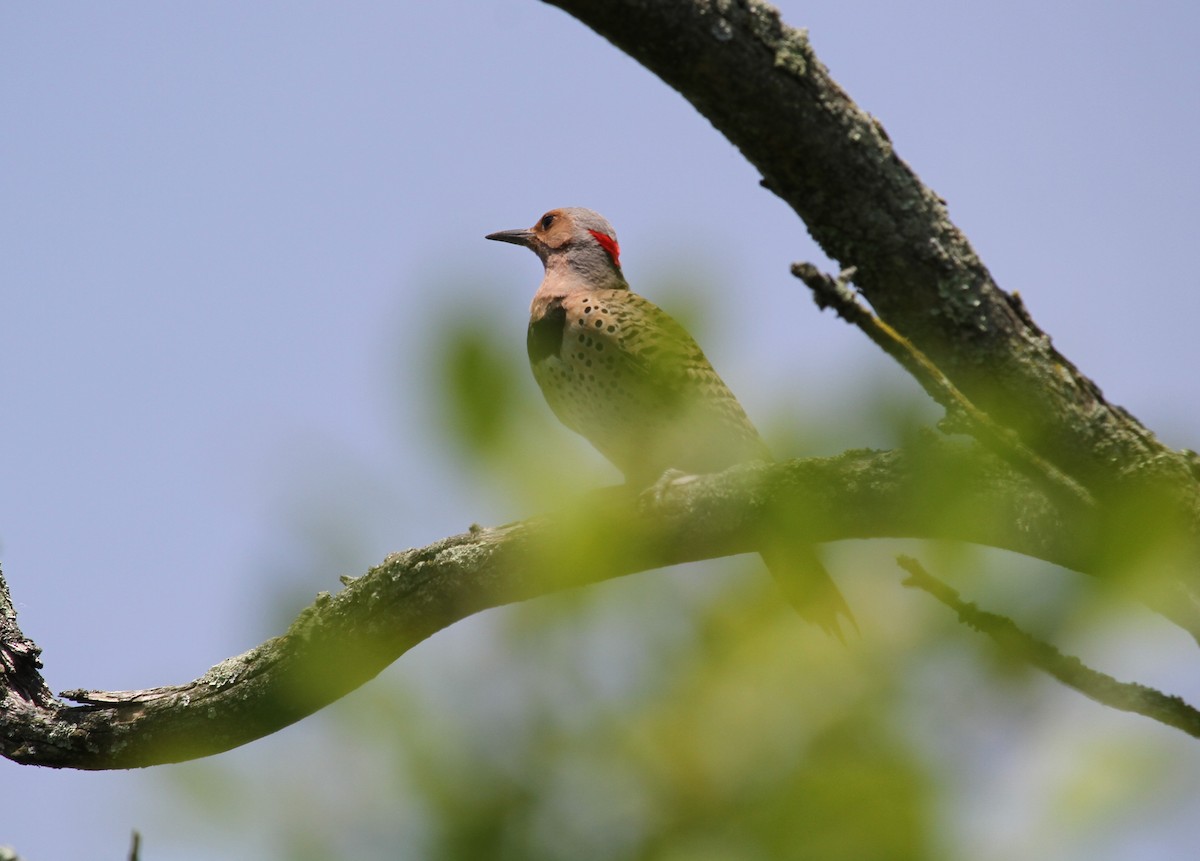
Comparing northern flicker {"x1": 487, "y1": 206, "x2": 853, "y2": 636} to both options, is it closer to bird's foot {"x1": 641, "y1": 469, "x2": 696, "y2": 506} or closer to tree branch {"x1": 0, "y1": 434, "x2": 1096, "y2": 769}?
bird's foot {"x1": 641, "y1": 469, "x2": 696, "y2": 506}

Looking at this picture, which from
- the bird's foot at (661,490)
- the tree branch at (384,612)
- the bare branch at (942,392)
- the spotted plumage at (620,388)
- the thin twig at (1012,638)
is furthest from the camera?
the spotted plumage at (620,388)

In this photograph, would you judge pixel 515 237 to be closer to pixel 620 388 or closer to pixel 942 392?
pixel 620 388

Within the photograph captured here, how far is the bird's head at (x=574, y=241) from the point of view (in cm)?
573

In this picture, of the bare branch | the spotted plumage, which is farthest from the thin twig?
the spotted plumage

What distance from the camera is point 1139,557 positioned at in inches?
39.9

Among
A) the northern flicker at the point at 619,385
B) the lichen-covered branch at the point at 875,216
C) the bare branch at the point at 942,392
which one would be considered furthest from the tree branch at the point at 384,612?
the northern flicker at the point at 619,385

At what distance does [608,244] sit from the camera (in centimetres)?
593

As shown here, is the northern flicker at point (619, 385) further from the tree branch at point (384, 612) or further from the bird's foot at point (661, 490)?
the tree branch at point (384, 612)

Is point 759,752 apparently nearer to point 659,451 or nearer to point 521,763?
point 521,763

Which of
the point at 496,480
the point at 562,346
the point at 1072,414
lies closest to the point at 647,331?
the point at 562,346

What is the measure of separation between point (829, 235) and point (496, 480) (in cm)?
103

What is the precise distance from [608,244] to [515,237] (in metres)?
0.53

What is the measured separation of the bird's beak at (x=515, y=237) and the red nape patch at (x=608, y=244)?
0.35 m

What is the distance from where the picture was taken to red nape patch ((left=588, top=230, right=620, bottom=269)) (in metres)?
5.89
